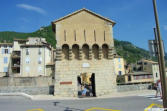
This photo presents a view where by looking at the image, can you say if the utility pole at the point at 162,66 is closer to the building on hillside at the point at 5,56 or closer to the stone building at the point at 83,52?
the stone building at the point at 83,52

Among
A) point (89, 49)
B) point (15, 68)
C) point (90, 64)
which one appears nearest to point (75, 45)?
point (89, 49)

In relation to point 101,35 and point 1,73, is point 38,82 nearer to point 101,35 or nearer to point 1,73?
point 1,73

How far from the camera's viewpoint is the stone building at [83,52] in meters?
16.9

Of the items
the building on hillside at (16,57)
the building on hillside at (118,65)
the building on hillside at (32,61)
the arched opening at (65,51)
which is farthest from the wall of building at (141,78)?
the arched opening at (65,51)

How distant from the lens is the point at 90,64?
17469mm

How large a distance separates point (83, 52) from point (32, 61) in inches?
1332

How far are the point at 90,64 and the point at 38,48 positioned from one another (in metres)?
34.5

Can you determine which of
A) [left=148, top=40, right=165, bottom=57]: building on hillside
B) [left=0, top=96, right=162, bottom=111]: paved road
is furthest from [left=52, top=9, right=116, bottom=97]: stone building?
[left=148, top=40, right=165, bottom=57]: building on hillside

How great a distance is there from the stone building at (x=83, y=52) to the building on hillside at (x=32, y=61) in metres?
31.2

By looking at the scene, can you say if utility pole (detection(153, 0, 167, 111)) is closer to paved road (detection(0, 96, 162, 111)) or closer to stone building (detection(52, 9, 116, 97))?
paved road (detection(0, 96, 162, 111))

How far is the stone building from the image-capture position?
1694 centimetres

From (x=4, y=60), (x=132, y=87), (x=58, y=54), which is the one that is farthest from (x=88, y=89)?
(x=4, y=60)

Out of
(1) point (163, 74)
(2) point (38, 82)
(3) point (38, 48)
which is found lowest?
(2) point (38, 82)

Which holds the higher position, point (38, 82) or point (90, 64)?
point (90, 64)
